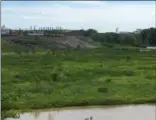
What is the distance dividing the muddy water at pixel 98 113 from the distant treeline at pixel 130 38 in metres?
22.3

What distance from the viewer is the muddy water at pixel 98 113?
6.68m

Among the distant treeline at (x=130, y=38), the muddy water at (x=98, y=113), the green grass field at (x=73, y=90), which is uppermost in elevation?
the distant treeline at (x=130, y=38)

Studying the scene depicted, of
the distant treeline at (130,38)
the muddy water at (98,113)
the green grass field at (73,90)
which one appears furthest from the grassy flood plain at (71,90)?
the distant treeline at (130,38)

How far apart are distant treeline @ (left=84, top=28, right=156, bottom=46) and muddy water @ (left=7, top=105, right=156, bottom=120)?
22.3 metres

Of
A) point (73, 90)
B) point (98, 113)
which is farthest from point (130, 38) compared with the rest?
point (98, 113)

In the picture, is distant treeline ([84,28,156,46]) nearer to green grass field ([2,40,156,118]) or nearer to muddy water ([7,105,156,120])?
green grass field ([2,40,156,118])

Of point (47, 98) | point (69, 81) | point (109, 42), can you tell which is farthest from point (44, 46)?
point (47, 98)

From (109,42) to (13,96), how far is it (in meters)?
26.6

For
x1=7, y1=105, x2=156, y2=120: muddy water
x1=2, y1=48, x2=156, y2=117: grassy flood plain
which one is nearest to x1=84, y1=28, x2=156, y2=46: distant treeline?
x1=2, y1=48, x2=156, y2=117: grassy flood plain

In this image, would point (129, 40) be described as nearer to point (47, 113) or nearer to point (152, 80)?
point (152, 80)

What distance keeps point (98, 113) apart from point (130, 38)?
26536mm

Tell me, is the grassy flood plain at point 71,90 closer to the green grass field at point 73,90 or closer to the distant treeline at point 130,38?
the green grass field at point 73,90

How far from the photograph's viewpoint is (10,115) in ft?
20.4

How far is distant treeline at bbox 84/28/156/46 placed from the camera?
30.1 metres
